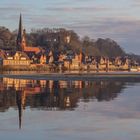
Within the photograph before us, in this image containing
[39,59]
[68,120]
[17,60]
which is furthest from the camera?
[39,59]

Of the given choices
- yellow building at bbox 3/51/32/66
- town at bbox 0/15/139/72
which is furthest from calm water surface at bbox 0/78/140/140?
yellow building at bbox 3/51/32/66

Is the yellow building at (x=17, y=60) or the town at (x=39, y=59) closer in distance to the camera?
the yellow building at (x=17, y=60)

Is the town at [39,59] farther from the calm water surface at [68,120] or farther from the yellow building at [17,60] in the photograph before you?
the calm water surface at [68,120]

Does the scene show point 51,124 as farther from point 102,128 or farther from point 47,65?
point 47,65

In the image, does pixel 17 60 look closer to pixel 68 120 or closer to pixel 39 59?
pixel 39 59

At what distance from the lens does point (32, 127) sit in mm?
18812

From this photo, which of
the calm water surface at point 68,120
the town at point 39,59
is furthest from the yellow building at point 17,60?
the calm water surface at point 68,120

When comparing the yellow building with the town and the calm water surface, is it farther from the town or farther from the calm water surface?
the calm water surface

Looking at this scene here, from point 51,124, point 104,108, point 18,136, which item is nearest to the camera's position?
point 18,136

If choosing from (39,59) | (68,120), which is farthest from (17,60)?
(68,120)

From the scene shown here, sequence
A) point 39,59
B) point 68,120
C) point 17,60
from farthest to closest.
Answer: point 39,59 → point 17,60 → point 68,120

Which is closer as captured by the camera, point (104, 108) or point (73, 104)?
point (104, 108)

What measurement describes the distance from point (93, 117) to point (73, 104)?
6.49m

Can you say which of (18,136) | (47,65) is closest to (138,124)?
(18,136)
